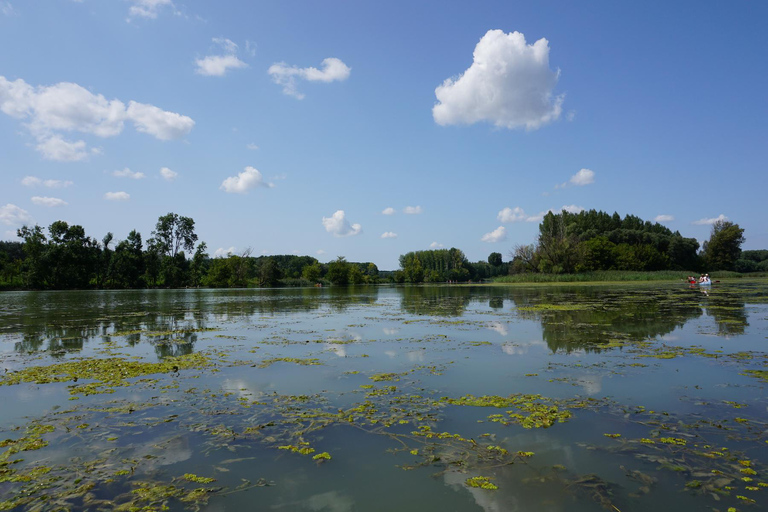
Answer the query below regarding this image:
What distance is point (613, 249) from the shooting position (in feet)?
269

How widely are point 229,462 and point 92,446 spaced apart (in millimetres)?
1762

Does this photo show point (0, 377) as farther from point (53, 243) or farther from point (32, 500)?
point (53, 243)

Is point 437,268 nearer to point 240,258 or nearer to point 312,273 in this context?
point 312,273

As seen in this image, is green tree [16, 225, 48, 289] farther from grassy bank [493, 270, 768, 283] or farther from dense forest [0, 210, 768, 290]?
grassy bank [493, 270, 768, 283]

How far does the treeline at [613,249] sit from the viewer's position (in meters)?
74.1

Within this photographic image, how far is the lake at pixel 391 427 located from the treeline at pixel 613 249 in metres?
67.5

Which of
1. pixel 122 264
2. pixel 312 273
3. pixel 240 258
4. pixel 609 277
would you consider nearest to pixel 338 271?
pixel 312 273

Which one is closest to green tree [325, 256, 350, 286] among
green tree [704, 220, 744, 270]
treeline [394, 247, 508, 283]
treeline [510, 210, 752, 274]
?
treeline [394, 247, 508, 283]

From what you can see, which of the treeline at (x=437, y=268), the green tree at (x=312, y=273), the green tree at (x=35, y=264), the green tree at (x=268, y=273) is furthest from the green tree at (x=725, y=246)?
the green tree at (x=35, y=264)

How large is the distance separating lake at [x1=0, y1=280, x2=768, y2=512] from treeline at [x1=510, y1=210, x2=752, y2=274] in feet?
222

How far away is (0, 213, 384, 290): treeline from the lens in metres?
61.5

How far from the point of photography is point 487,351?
387 inches

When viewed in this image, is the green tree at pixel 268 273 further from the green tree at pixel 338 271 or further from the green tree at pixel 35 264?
the green tree at pixel 35 264

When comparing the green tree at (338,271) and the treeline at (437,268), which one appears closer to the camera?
the green tree at (338,271)
